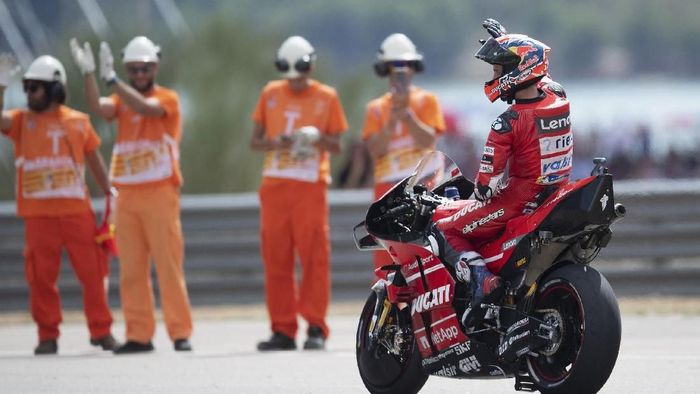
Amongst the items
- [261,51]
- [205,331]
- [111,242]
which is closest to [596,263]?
[205,331]

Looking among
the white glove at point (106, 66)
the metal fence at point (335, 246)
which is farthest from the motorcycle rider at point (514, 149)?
the metal fence at point (335, 246)

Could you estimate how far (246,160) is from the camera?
3183cm

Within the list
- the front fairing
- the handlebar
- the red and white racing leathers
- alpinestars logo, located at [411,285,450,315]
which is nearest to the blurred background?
the front fairing

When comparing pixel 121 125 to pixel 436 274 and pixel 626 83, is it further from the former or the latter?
pixel 626 83

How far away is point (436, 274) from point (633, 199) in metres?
7.44

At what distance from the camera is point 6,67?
14.1m

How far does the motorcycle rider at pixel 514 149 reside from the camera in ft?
30.7

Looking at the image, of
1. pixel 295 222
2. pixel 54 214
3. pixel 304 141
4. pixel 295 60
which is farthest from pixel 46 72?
pixel 295 222

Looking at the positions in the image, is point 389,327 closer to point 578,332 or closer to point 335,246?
point 578,332

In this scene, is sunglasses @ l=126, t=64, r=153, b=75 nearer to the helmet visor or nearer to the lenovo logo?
the helmet visor

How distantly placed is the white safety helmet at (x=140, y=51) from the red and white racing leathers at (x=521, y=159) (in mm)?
5001

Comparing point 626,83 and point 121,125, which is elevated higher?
point 121,125

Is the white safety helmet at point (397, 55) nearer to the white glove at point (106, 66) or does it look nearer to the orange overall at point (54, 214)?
the white glove at point (106, 66)

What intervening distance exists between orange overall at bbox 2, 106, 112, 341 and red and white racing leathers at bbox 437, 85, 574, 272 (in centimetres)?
520
